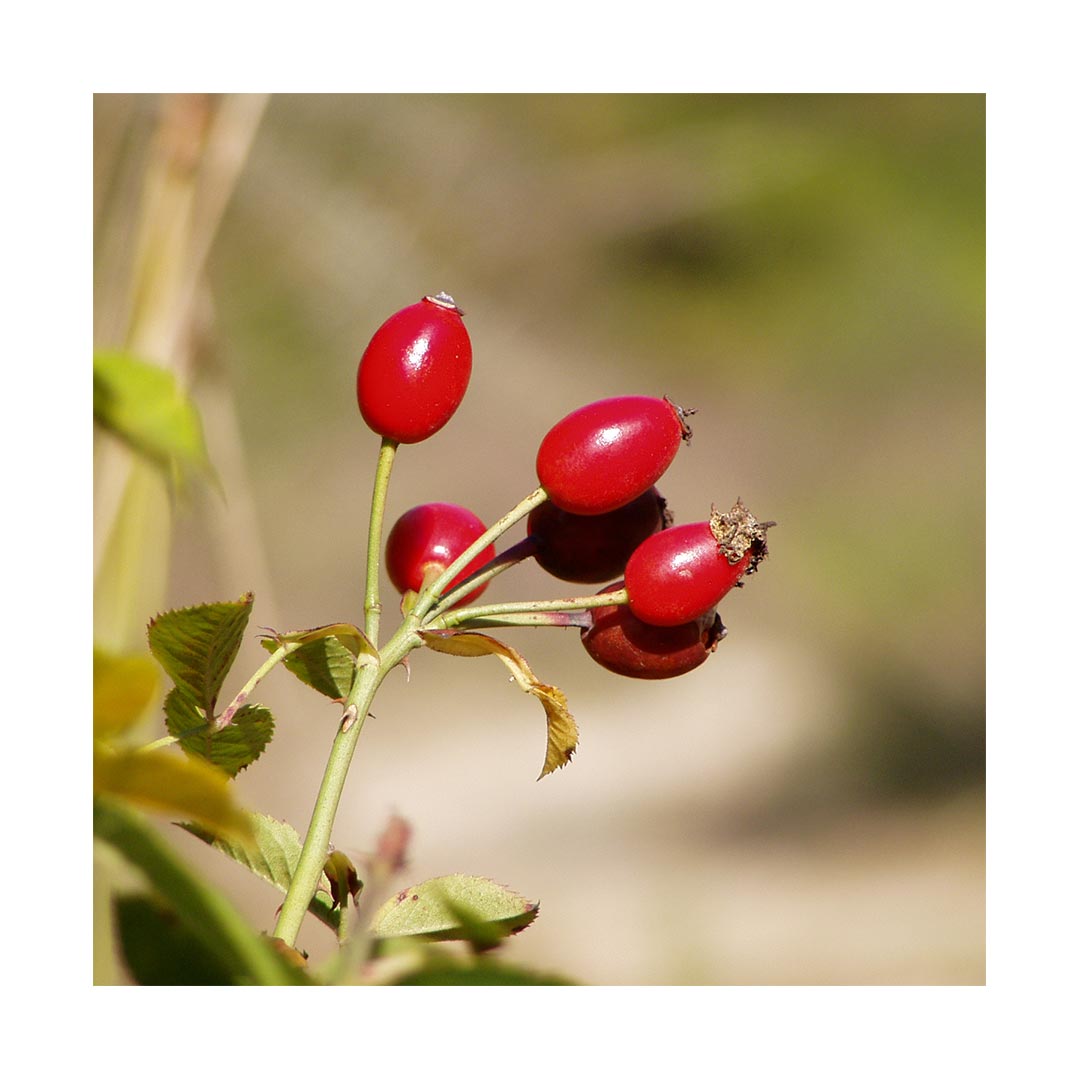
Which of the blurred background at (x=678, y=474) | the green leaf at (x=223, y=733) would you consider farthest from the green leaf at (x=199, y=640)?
the blurred background at (x=678, y=474)

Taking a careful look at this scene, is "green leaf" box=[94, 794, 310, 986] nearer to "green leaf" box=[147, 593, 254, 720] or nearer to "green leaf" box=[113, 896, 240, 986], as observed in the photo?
"green leaf" box=[113, 896, 240, 986]

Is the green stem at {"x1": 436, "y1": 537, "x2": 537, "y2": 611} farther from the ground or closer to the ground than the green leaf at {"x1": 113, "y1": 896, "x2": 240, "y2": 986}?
farther from the ground

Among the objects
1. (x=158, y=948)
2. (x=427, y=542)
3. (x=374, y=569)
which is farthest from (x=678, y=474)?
(x=158, y=948)

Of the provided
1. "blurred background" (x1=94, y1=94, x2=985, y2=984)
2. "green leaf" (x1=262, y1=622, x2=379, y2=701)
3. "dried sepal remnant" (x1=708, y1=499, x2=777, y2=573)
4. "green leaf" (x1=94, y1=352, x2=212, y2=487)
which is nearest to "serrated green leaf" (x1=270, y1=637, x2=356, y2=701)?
"green leaf" (x1=262, y1=622, x2=379, y2=701)

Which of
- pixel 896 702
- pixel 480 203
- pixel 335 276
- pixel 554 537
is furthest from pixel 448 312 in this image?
pixel 896 702

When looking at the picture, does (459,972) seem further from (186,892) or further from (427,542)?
(427,542)

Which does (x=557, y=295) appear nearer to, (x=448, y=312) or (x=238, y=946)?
Answer: (x=448, y=312)
